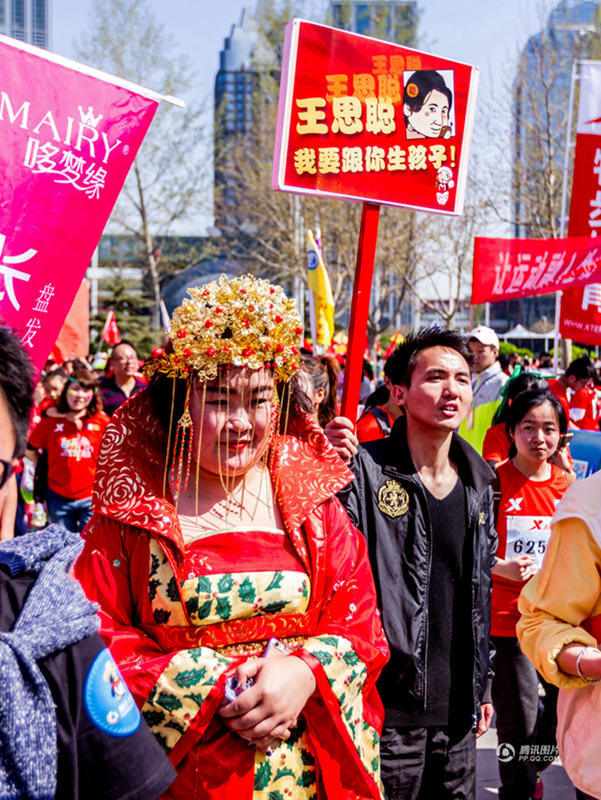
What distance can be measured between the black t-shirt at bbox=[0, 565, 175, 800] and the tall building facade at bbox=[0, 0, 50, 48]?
124104 millimetres

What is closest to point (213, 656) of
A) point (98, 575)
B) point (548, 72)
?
point (98, 575)

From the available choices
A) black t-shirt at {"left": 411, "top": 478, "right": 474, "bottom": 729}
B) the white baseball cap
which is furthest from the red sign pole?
the white baseball cap

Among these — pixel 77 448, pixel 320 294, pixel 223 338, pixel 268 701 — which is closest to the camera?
pixel 268 701

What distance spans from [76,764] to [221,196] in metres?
25.9

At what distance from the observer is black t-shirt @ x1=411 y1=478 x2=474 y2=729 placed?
2.72m

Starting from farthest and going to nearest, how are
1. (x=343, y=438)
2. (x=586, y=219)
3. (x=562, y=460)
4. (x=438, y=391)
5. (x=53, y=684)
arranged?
(x=586, y=219)
(x=562, y=460)
(x=438, y=391)
(x=343, y=438)
(x=53, y=684)

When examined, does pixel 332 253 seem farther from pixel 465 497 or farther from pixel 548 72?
pixel 465 497

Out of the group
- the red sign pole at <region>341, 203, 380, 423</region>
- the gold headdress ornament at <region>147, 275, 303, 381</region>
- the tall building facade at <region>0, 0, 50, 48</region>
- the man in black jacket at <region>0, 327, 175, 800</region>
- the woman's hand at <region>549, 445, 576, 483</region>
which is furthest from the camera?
the tall building facade at <region>0, 0, 50, 48</region>

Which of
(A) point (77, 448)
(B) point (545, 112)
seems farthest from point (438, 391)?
(B) point (545, 112)

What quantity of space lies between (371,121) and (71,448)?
4.38 meters

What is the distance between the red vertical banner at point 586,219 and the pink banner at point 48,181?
5.40 metres

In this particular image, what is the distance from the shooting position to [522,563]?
3.45m

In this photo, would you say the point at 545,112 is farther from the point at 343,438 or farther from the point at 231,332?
the point at 231,332

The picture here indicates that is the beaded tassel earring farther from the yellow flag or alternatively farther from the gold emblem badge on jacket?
the yellow flag
